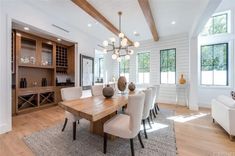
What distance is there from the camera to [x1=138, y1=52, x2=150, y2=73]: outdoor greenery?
608 cm

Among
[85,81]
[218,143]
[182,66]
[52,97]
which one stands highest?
[182,66]

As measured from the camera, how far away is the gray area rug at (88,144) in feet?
6.32

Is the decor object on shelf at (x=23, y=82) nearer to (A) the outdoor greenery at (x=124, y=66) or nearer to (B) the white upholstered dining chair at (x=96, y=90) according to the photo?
(B) the white upholstered dining chair at (x=96, y=90)

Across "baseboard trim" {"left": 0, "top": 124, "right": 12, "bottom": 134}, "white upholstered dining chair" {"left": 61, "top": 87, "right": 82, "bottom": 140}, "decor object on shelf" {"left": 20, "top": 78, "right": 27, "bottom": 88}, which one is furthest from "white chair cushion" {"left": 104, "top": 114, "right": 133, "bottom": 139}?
"decor object on shelf" {"left": 20, "top": 78, "right": 27, "bottom": 88}

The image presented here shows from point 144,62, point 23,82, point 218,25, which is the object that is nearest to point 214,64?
point 218,25

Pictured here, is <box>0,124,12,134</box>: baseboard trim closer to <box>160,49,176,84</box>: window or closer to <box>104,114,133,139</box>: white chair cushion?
<box>104,114,133,139</box>: white chair cushion

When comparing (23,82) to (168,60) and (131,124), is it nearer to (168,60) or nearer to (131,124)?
(131,124)

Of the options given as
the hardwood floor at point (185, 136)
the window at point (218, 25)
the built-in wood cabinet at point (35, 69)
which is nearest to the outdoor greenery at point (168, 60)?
the window at point (218, 25)

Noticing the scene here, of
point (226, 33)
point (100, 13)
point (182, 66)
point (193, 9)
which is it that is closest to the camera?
point (193, 9)

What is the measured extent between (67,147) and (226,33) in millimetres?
5781

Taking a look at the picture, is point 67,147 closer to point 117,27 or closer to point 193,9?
point 117,27

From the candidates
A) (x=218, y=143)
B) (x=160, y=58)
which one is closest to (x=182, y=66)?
(x=160, y=58)

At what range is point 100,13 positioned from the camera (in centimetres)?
361

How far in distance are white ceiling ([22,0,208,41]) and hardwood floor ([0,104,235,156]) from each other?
256 cm
